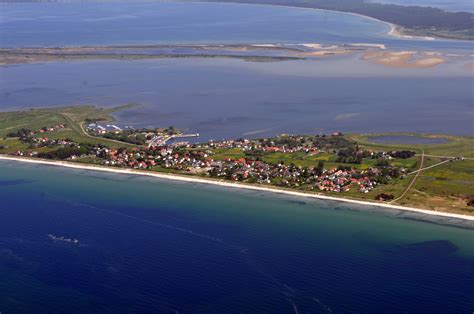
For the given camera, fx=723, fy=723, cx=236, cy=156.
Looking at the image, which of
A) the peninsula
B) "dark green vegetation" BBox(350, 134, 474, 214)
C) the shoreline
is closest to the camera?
the shoreline

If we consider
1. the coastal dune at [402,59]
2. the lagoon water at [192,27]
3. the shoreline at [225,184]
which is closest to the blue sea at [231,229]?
the shoreline at [225,184]

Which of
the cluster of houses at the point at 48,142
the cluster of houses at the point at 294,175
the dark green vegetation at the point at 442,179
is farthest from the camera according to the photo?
the cluster of houses at the point at 48,142

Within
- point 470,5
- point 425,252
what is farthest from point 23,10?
point 425,252

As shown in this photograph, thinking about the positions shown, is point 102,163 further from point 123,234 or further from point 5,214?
point 123,234

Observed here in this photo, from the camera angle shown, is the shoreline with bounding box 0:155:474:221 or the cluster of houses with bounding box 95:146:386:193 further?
the cluster of houses with bounding box 95:146:386:193

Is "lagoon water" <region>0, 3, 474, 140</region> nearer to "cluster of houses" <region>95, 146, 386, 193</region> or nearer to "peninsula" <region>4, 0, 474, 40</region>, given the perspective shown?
"peninsula" <region>4, 0, 474, 40</region>

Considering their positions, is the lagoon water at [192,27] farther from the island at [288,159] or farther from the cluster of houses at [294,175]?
the cluster of houses at [294,175]

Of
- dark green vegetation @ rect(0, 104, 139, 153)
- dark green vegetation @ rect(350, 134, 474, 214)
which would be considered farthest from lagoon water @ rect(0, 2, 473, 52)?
dark green vegetation @ rect(350, 134, 474, 214)
